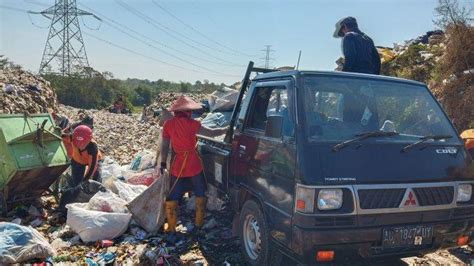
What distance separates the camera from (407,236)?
3.20 meters

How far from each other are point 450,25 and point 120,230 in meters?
9.32

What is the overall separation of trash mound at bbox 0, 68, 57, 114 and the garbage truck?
9.72 meters

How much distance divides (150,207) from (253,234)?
1650 mm

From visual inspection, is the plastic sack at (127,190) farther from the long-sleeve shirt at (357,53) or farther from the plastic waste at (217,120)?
the long-sleeve shirt at (357,53)

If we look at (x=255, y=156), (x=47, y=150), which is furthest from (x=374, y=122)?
(x=47, y=150)

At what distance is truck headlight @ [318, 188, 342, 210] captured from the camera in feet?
10.0

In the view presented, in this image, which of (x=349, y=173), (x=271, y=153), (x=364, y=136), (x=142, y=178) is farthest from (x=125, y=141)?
(x=349, y=173)

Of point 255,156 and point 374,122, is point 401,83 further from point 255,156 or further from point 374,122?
point 255,156

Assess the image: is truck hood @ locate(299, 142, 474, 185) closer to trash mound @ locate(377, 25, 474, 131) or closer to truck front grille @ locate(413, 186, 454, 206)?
truck front grille @ locate(413, 186, 454, 206)

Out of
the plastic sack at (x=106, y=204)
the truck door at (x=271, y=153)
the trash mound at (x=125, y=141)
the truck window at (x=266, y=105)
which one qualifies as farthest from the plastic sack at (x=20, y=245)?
the trash mound at (x=125, y=141)

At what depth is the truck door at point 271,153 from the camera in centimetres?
335

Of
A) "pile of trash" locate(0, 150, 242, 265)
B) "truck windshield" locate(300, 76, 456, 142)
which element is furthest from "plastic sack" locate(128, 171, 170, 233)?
"truck windshield" locate(300, 76, 456, 142)

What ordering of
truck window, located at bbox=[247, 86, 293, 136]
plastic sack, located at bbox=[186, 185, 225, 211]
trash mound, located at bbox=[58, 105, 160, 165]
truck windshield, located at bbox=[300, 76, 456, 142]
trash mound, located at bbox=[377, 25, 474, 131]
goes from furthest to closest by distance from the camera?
1. trash mound, located at bbox=[58, 105, 160, 165]
2. trash mound, located at bbox=[377, 25, 474, 131]
3. plastic sack, located at bbox=[186, 185, 225, 211]
4. truck window, located at bbox=[247, 86, 293, 136]
5. truck windshield, located at bbox=[300, 76, 456, 142]

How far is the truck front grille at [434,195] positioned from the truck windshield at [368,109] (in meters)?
0.48
